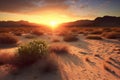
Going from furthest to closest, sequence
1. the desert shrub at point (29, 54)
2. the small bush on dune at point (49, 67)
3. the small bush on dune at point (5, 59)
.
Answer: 1. the small bush on dune at point (5, 59)
2. the desert shrub at point (29, 54)
3. the small bush on dune at point (49, 67)

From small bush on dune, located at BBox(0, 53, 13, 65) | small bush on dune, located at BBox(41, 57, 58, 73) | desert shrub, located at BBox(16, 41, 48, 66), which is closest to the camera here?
small bush on dune, located at BBox(41, 57, 58, 73)

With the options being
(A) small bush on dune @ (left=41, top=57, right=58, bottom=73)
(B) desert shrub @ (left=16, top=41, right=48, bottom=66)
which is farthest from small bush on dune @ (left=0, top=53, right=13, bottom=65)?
(A) small bush on dune @ (left=41, top=57, right=58, bottom=73)

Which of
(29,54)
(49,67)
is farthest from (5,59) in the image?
(49,67)

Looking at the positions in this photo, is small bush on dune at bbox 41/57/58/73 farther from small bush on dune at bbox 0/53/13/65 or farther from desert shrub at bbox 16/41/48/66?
small bush on dune at bbox 0/53/13/65

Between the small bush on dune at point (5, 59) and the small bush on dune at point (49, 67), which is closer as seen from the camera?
the small bush on dune at point (49, 67)

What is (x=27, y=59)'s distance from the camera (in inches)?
281

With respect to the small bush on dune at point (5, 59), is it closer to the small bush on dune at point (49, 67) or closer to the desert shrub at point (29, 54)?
the desert shrub at point (29, 54)

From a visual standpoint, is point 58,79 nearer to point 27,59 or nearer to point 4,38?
point 27,59

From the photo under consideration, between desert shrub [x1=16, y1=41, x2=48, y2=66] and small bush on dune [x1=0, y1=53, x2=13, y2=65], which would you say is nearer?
desert shrub [x1=16, y1=41, x2=48, y2=66]

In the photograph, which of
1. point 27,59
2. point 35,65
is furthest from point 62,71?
point 27,59

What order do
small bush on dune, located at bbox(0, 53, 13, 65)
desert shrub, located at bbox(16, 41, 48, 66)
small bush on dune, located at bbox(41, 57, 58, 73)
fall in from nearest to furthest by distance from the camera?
small bush on dune, located at bbox(41, 57, 58, 73) < desert shrub, located at bbox(16, 41, 48, 66) < small bush on dune, located at bbox(0, 53, 13, 65)

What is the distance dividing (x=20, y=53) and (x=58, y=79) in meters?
2.38

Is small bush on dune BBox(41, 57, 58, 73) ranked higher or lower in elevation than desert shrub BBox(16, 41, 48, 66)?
lower

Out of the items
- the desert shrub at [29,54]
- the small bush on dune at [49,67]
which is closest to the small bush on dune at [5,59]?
the desert shrub at [29,54]
